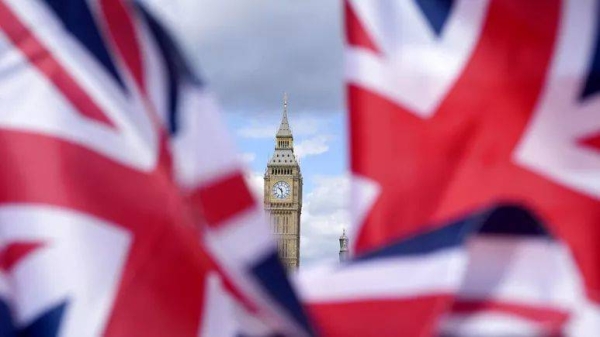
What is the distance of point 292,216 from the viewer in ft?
249

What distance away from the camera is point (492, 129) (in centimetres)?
377

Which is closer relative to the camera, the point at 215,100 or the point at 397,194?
the point at 215,100

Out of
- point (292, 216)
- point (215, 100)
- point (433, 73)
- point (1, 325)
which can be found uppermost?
point (292, 216)

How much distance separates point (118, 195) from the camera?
3.41 metres

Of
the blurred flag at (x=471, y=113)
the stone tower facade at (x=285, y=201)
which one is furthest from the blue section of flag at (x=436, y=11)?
the stone tower facade at (x=285, y=201)

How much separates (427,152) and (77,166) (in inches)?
42.8

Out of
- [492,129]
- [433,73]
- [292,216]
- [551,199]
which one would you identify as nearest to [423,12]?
[433,73]

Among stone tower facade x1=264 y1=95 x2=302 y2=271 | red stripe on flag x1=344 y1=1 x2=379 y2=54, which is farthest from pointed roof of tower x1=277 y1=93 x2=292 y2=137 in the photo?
red stripe on flag x1=344 y1=1 x2=379 y2=54

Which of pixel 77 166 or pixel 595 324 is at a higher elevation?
pixel 77 166

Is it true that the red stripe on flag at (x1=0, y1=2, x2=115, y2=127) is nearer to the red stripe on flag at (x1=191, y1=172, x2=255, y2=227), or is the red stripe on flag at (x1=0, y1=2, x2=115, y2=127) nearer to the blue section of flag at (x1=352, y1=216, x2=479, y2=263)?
the red stripe on flag at (x1=191, y1=172, x2=255, y2=227)

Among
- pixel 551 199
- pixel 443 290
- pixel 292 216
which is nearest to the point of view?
pixel 443 290

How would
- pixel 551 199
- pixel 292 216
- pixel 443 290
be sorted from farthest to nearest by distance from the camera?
pixel 292 216, pixel 551 199, pixel 443 290

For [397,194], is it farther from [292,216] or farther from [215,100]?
[292,216]

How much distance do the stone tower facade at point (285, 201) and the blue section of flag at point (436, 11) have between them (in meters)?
69.6
